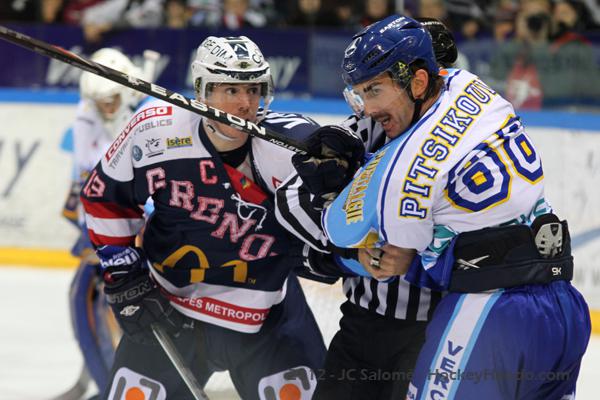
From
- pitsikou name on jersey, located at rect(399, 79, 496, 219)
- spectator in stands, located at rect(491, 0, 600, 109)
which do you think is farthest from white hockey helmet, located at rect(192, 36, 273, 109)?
spectator in stands, located at rect(491, 0, 600, 109)

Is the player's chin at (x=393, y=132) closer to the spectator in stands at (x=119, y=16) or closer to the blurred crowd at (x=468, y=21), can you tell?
the blurred crowd at (x=468, y=21)

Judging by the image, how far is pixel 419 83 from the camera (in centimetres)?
229

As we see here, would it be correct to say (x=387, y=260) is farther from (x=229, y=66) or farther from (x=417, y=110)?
(x=229, y=66)

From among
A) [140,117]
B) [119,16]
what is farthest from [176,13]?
[140,117]

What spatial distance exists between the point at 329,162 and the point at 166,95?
41 cm

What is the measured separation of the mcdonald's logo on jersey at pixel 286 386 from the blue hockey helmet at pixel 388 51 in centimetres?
89

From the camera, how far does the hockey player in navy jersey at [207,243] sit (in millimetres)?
2791

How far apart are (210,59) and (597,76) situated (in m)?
3.31

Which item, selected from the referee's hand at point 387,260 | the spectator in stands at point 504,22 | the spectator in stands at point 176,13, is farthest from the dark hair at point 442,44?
the spectator in stands at point 176,13

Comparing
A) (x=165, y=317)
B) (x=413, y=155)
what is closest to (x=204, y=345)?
(x=165, y=317)

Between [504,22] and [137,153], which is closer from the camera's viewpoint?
[137,153]

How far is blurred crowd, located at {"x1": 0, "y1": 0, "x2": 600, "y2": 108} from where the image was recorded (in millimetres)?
5656

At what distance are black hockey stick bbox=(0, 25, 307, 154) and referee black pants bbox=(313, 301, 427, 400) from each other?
0.48 metres

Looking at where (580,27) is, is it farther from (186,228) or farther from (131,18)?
(186,228)
